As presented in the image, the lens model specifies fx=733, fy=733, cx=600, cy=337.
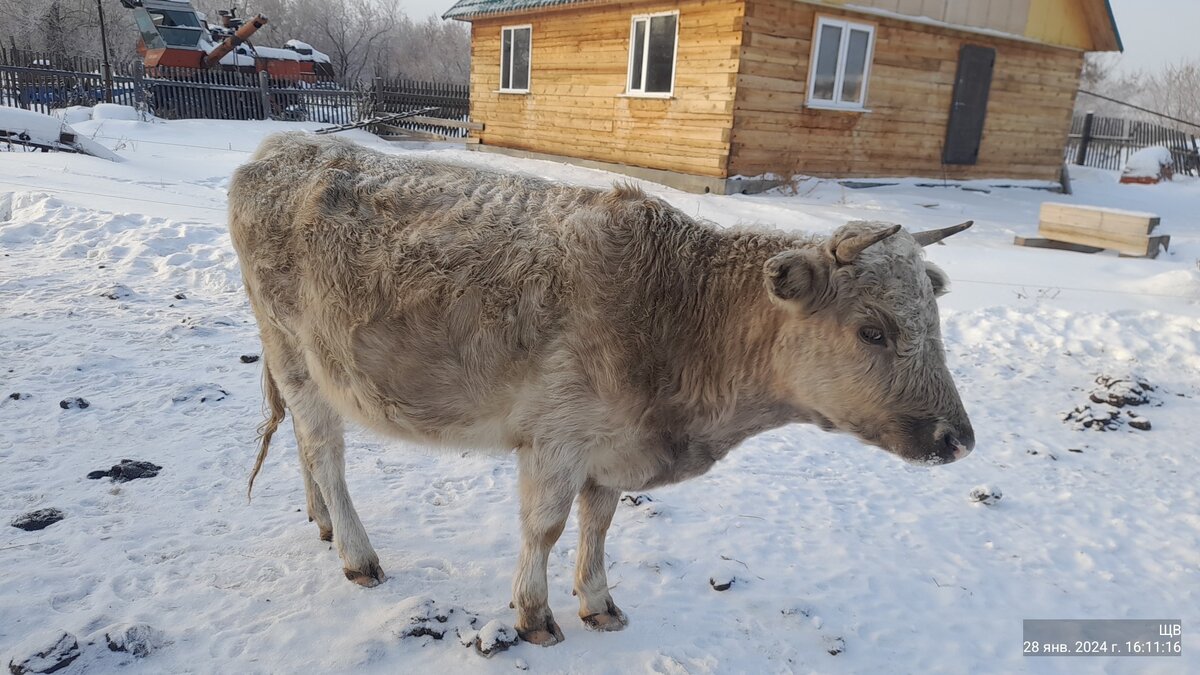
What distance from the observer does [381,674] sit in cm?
278

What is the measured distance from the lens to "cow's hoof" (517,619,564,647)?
3.04 meters

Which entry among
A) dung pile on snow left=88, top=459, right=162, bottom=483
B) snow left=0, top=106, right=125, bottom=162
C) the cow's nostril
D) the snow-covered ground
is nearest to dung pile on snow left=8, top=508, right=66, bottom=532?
the snow-covered ground

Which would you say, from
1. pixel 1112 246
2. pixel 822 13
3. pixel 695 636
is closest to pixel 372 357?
pixel 695 636

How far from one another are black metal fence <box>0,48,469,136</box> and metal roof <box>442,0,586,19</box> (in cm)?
514

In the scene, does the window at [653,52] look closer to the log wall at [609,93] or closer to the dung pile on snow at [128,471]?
the log wall at [609,93]

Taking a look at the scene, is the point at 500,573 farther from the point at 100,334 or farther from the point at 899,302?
the point at 100,334

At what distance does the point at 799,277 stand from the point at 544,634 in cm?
179

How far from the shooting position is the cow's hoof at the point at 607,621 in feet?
10.3

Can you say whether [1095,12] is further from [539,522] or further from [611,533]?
[539,522]

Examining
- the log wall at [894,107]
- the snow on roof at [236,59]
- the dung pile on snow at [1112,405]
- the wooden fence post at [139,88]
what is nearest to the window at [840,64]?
the log wall at [894,107]

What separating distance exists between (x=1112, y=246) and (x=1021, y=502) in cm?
755

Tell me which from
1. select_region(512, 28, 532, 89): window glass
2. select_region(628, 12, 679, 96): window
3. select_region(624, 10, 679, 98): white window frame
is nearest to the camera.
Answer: select_region(624, 10, 679, 98): white window frame

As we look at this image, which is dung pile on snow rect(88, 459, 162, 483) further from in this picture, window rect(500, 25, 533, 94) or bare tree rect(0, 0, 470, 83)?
bare tree rect(0, 0, 470, 83)

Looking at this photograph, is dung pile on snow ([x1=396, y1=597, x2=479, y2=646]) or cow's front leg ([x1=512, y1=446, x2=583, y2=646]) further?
dung pile on snow ([x1=396, y1=597, x2=479, y2=646])
